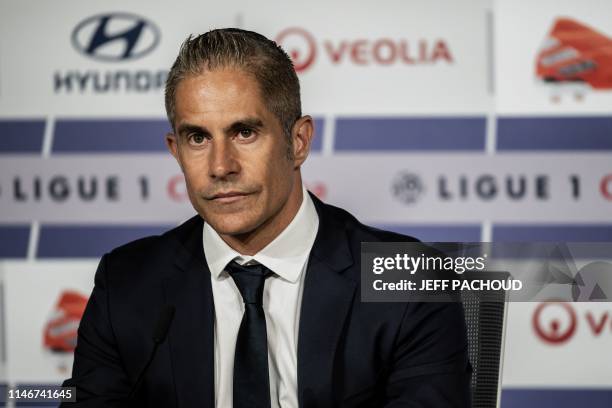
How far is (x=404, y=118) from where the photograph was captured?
3514 millimetres

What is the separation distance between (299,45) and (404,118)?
483 mm

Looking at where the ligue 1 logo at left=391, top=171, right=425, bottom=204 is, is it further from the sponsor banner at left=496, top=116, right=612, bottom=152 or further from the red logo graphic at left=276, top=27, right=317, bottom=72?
the red logo graphic at left=276, top=27, right=317, bottom=72

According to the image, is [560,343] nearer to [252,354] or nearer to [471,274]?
[471,274]

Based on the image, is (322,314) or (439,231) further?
(439,231)

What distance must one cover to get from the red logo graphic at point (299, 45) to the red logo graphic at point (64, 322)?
1.26 metres

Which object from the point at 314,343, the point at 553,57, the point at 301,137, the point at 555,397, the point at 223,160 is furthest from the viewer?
the point at 555,397

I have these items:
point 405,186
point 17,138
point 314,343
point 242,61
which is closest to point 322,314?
point 314,343

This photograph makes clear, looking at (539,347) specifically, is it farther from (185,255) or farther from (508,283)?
(185,255)

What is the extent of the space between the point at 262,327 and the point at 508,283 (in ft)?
1.95

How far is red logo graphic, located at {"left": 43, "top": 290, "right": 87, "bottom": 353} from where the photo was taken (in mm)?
3656

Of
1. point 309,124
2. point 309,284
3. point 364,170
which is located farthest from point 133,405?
point 364,170

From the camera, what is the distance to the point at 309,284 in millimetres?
1977

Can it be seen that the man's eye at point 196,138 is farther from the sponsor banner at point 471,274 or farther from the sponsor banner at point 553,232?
the sponsor banner at point 553,232

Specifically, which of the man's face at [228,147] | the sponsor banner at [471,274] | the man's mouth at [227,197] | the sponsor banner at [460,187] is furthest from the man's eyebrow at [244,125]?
the sponsor banner at [460,187]
